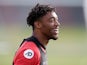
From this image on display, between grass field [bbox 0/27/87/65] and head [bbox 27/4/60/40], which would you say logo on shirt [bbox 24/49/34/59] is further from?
grass field [bbox 0/27/87/65]

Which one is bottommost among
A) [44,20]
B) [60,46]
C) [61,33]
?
[60,46]

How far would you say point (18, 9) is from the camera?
48.9 ft

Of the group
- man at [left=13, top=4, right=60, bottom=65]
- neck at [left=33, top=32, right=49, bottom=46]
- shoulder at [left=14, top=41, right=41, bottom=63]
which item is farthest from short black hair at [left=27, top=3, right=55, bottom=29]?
shoulder at [left=14, top=41, right=41, bottom=63]

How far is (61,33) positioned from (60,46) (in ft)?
3.91

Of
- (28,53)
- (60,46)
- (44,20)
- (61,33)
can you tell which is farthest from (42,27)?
(61,33)

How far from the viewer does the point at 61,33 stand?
16344mm

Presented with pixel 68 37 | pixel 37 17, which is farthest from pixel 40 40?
pixel 68 37

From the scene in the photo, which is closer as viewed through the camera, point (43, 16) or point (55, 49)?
point (43, 16)

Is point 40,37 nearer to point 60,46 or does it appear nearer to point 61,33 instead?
point 60,46

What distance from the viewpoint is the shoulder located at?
181 inches

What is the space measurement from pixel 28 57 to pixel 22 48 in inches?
4.8

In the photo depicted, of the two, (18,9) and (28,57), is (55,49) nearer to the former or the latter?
(18,9)

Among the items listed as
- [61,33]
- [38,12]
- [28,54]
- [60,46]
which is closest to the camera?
[28,54]

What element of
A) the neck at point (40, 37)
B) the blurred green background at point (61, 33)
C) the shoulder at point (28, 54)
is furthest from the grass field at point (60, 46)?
the shoulder at point (28, 54)
